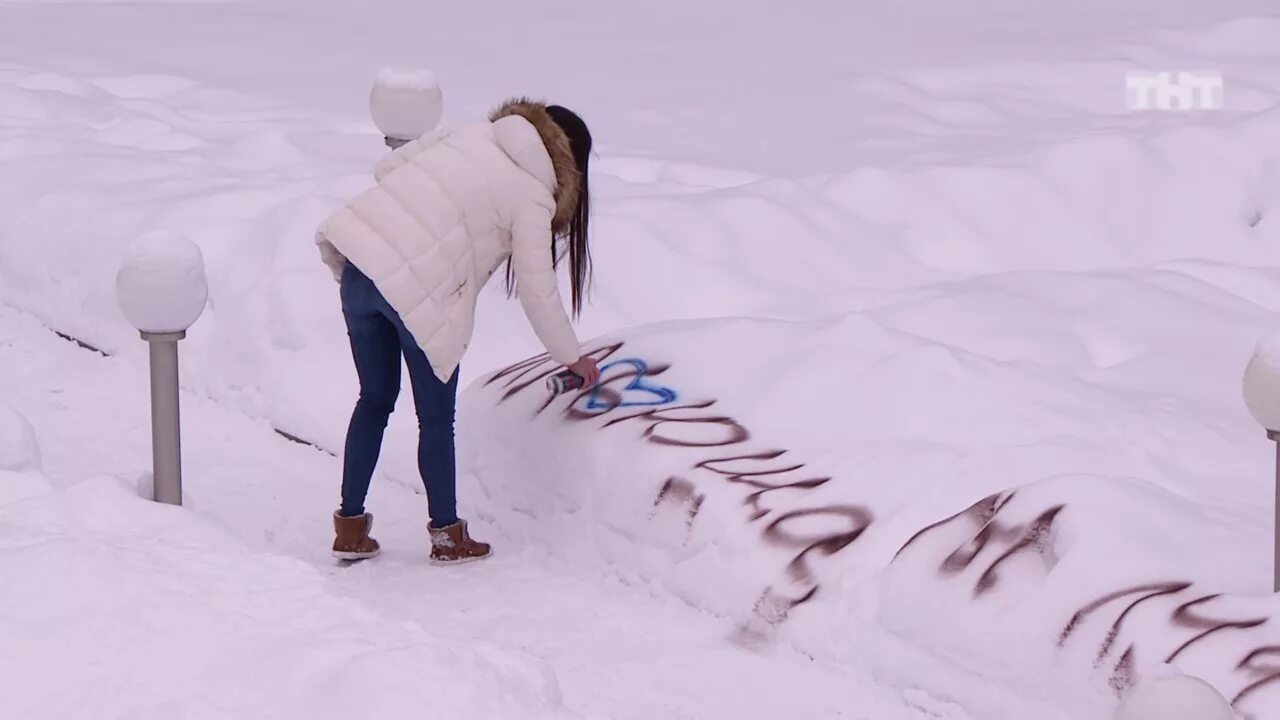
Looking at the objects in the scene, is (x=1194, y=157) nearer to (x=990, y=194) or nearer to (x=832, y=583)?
(x=990, y=194)

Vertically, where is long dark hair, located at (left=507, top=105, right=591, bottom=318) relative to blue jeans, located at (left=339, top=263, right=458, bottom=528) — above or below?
above

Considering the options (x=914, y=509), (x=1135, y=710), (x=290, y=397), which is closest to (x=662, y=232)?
(x=290, y=397)

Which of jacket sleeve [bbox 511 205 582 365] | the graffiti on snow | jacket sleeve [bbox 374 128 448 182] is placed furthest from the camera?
jacket sleeve [bbox 374 128 448 182]

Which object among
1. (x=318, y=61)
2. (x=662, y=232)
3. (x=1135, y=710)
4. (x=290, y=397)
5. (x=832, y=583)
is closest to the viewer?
(x=1135, y=710)

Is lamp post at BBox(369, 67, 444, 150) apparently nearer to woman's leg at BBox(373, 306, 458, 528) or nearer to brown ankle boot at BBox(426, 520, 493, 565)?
woman's leg at BBox(373, 306, 458, 528)

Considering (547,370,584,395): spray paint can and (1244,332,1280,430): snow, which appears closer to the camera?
(1244,332,1280,430): snow

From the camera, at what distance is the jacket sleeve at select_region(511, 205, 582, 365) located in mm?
3420

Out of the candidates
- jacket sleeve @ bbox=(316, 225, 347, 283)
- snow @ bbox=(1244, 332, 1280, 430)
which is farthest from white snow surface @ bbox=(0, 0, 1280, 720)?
jacket sleeve @ bbox=(316, 225, 347, 283)

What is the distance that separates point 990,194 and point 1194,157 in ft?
2.98

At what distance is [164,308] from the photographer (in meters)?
3.31

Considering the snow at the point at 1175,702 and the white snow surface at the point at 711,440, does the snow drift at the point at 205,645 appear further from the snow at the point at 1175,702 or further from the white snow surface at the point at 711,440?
the snow at the point at 1175,702

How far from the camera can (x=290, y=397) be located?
14.7ft

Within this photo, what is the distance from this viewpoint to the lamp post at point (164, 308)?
3.28 m

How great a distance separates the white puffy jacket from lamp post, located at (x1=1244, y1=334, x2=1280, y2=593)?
55.3 inches
